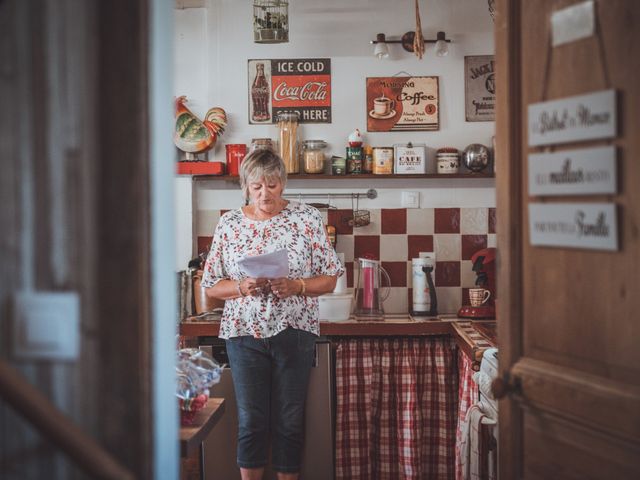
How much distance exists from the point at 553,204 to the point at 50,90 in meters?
1.14

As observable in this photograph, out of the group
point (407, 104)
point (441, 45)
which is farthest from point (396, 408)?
point (441, 45)

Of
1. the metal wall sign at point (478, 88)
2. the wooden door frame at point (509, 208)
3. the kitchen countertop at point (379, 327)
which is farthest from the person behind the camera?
the metal wall sign at point (478, 88)

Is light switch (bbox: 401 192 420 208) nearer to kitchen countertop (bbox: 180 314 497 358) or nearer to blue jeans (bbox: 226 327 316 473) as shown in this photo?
kitchen countertop (bbox: 180 314 497 358)

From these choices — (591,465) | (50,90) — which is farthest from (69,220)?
(591,465)

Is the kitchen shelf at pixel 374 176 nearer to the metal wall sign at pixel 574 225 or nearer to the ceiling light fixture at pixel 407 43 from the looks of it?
the ceiling light fixture at pixel 407 43

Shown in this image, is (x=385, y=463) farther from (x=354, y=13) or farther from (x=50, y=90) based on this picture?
(x=50, y=90)

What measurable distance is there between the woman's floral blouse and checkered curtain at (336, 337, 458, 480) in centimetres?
61

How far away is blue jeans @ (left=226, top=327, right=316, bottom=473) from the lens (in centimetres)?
293

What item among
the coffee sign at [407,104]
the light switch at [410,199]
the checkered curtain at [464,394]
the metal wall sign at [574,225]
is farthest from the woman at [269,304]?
the metal wall sign at [574,225]

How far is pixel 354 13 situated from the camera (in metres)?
4.03

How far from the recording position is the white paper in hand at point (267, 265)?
2684 millimetres

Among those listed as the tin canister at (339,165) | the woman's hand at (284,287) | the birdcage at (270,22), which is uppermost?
the birdcage at (270,22)

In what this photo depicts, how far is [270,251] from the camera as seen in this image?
2.95 meters

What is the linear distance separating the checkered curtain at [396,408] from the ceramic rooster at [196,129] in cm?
139
